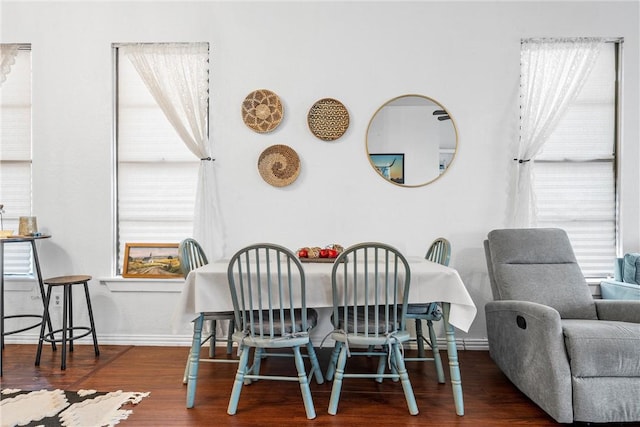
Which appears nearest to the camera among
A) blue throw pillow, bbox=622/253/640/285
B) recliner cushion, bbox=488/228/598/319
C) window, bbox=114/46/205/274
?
recliner cushion, bbox=488/228/598/319

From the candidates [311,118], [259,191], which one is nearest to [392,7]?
[311,118]

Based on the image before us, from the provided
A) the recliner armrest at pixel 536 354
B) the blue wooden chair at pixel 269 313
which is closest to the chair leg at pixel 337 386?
the blue wooden chair at pixel 269 313

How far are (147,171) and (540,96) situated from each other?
3.26 metres

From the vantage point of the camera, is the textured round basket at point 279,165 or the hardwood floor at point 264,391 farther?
the textured round basket at point 279,165

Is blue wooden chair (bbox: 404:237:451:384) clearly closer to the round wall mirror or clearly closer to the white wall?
the white wall

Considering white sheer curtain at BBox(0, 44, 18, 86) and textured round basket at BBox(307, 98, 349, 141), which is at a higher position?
white sheer curtain at BBox(0, 44, 18, 86)

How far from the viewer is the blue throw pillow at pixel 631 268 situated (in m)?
3.12

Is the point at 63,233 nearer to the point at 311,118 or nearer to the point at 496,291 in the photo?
the point at 311,118

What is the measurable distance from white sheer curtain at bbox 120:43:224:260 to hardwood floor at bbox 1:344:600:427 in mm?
975

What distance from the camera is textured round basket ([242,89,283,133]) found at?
3.45 meters

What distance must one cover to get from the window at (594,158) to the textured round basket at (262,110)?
2.16m

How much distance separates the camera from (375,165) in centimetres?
345

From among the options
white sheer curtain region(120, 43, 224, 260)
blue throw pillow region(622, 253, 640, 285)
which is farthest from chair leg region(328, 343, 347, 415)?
blue throw pillow region(622, 253, 640, 285)

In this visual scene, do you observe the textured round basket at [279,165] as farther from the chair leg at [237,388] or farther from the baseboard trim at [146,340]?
the chair leg at [237,388]
